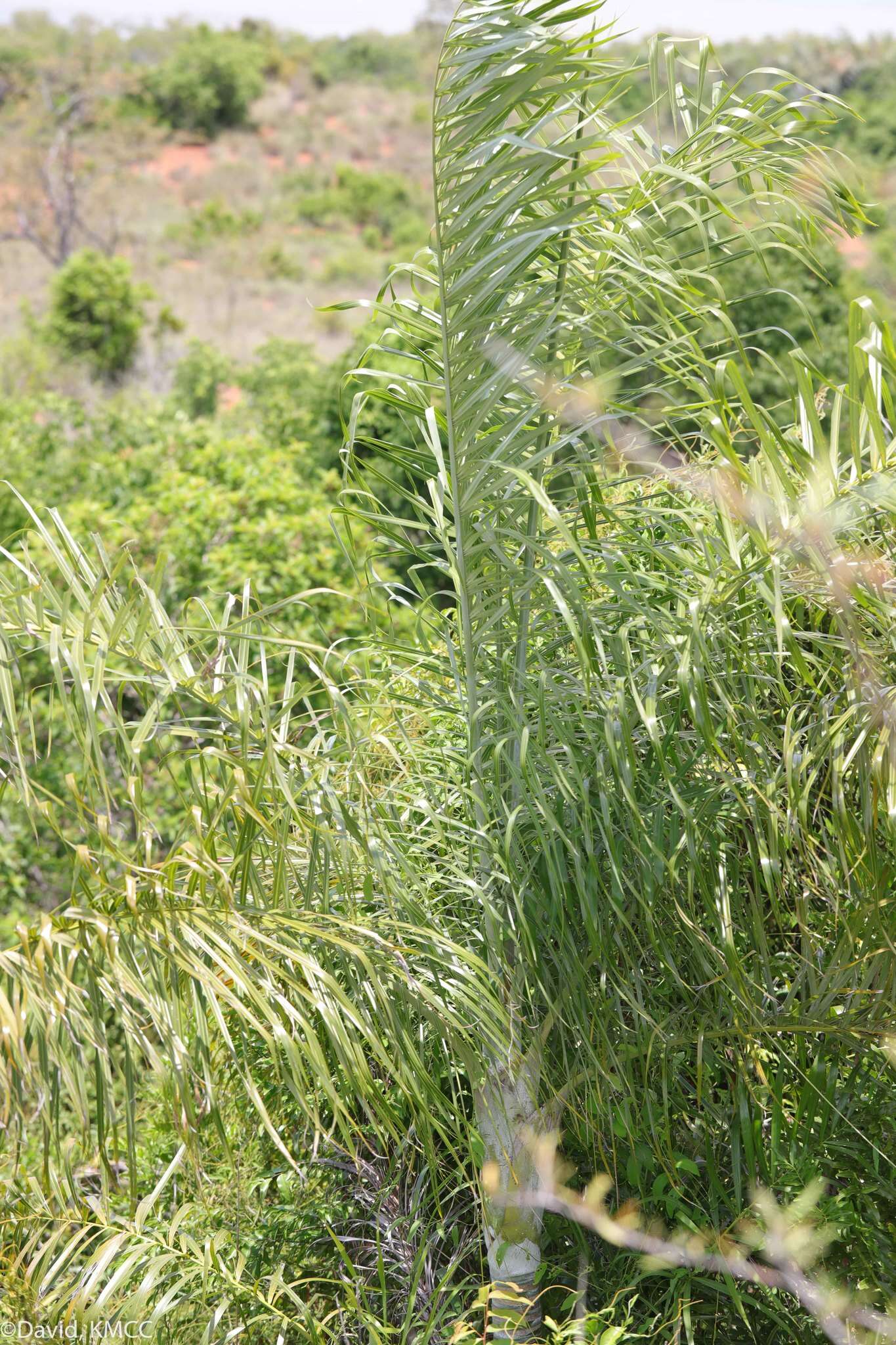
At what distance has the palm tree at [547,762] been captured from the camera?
1.38 m

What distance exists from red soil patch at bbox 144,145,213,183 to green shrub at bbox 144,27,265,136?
0.65 meters

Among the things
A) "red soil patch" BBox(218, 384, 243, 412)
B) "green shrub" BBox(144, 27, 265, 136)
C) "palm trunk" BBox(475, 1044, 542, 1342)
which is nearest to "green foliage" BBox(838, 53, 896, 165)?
"red soil patch" BBox(218, 384, 243, 412)

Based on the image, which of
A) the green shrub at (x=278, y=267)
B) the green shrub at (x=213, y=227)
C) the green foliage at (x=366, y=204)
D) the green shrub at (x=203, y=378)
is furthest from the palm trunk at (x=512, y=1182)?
the green foliage at (x=366, y=204)

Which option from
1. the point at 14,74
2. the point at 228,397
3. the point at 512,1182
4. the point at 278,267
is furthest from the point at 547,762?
the point at 14,74

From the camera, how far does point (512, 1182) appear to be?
1.62 m

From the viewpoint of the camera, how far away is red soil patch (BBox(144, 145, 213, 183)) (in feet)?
69.8

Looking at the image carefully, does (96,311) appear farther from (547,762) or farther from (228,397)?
(547,762)

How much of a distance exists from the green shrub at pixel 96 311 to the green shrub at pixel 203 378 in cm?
240

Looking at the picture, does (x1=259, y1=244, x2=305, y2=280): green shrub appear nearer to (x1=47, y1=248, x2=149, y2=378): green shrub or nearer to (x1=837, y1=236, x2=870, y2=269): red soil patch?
(x1=47, y1=248, x2=149, y2=378): green shrub

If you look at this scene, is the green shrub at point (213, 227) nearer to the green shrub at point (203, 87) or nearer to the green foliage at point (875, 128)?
the green shrub at point (203, 87)

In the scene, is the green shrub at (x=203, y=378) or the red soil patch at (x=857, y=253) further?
the red soil patch at (x=857, y=253)

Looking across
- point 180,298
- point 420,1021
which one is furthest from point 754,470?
point 180,298

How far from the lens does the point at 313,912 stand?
155 centimetres

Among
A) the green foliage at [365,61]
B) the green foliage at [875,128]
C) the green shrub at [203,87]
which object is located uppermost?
the green foliage at [365,61]
